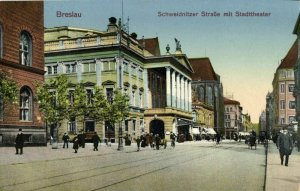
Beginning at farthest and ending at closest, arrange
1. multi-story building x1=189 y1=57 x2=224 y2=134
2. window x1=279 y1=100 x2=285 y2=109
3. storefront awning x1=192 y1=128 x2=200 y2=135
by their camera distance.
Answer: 1. multi-story building x1=189 y1=57 x2=224 y2=134
2. storefront awning x1=192 y1=128 x2=200 y2=135
3. window x1=279 y1=100 x2=285 y2=109

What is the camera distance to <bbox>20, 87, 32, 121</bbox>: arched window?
2795cm

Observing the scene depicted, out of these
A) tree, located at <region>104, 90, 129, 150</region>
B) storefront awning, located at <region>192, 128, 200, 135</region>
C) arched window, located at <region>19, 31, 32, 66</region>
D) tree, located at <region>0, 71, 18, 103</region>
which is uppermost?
arched window, located at <region>19, 31, 32, 66</region>

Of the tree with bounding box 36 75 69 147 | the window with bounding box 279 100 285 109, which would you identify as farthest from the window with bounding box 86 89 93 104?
the window with bounding box 279 100 285 109

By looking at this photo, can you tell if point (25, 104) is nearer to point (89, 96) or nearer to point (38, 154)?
point (89, 96)

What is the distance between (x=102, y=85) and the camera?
1085 inches

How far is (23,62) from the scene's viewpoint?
27969mm

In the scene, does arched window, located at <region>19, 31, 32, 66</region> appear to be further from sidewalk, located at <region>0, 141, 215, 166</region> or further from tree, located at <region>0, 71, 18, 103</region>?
tree, located at <region>0, 71, 18, 103</region>

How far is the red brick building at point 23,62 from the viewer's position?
84.6ft

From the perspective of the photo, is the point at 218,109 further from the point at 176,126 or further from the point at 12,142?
the point at 12,142

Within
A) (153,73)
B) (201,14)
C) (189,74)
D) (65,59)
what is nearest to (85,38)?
(65,59)

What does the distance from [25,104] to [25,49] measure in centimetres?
332

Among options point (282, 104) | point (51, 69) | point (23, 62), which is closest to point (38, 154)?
point (23, 62)

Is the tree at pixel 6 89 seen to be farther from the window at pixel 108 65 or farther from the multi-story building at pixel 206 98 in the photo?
the multi-story building at pixel 206 98

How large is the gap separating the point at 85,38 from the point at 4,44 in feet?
21.5
